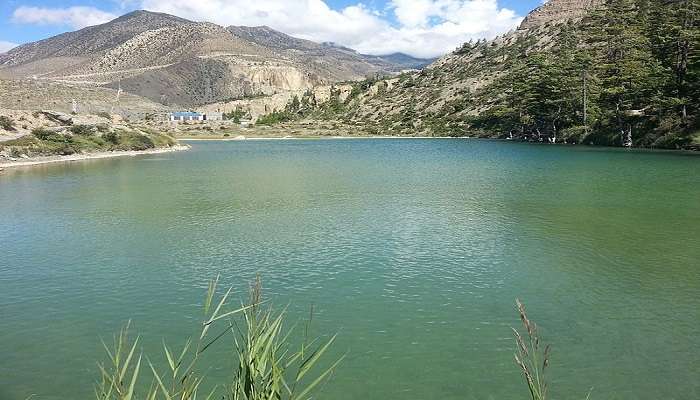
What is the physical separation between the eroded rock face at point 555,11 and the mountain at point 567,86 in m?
0.57

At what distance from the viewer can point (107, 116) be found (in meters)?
98.1

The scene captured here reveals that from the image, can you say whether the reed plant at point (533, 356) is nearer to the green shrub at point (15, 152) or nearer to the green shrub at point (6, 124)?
the green shrub at point (15, 152)

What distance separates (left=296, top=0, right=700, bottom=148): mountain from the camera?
67938 millimetres

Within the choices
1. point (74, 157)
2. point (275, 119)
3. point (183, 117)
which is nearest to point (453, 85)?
point (275, 119)

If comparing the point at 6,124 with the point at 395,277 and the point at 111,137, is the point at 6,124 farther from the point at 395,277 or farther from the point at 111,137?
the point at 395,277

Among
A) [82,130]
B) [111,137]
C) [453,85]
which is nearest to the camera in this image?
[82,130]

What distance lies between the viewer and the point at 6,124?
70.2m

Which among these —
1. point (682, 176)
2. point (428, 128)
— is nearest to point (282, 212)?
point (682, 176)

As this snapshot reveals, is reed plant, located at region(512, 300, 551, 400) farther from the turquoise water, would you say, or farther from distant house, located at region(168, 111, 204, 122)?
distant house, located at region(168, 111, 204, 122)

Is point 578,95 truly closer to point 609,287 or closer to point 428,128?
point 428,128

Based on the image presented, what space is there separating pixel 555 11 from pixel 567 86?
10565 cm

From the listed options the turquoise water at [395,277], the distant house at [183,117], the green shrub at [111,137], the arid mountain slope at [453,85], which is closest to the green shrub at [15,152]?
the green shrub at [111,137]

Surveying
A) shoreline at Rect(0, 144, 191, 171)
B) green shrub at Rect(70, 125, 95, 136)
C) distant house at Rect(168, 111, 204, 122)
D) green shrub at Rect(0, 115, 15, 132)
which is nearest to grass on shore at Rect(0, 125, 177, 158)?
green shrub at Rect(70, 125, 95, 136)

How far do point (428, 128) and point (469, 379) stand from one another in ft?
406
